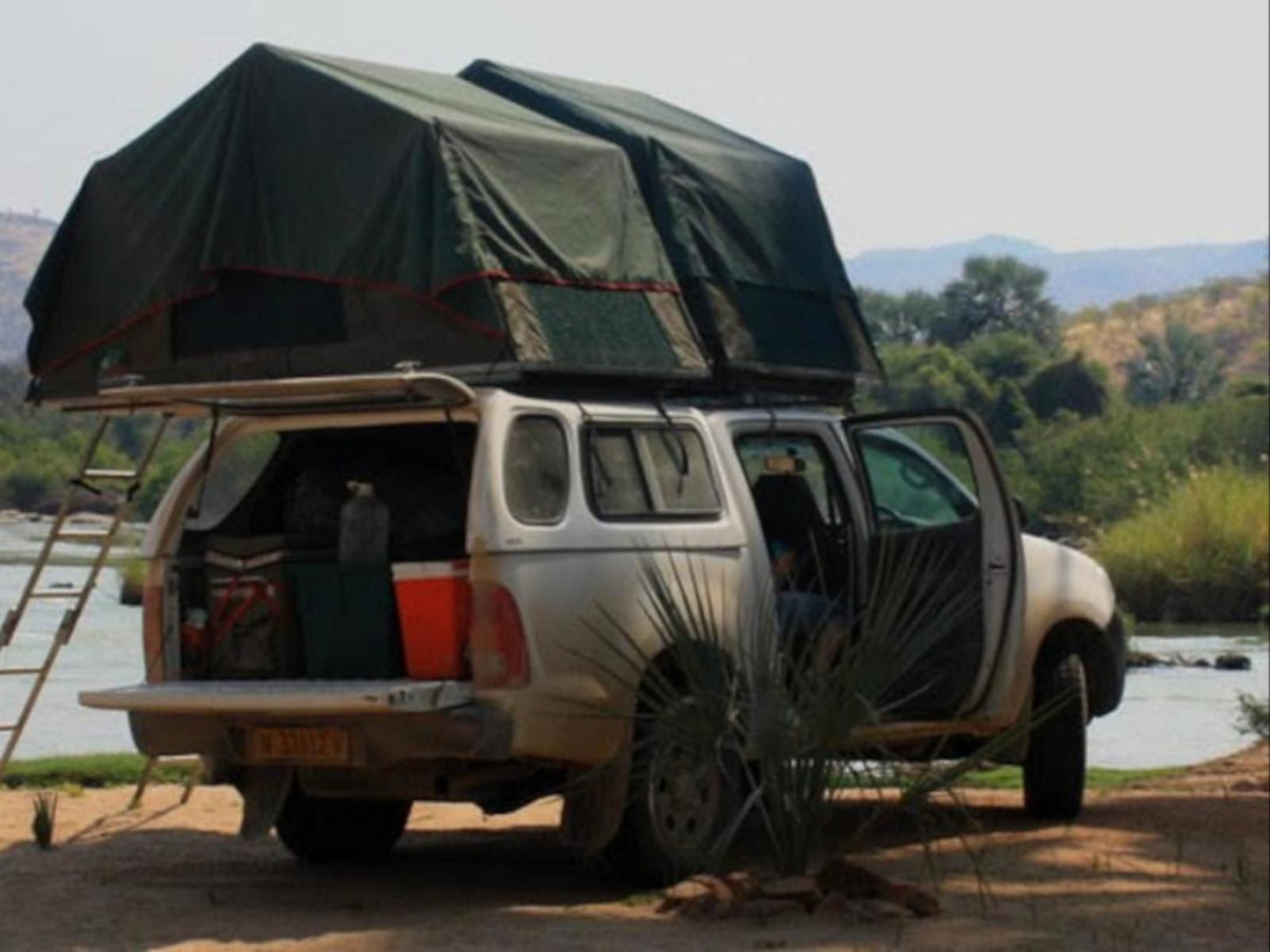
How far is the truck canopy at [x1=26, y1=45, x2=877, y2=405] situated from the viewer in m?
11.1

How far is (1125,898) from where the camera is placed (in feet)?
35.6

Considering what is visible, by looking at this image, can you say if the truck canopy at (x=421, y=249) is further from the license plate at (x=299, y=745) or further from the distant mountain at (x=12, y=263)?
the distant mountain at (x=12, y=263)

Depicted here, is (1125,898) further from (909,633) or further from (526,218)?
(526,218)

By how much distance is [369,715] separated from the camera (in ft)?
33.1

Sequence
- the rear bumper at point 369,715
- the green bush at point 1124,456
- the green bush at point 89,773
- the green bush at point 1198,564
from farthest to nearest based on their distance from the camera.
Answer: the green bush at point 1124,456, the green bush at point 1198,564, the green bush at point 89,773, the rear bumper at point 369,715

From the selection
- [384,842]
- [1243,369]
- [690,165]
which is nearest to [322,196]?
[690,165]

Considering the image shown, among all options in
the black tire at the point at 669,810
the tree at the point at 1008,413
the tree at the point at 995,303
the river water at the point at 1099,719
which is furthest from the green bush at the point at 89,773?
the tree at the point at 995,303

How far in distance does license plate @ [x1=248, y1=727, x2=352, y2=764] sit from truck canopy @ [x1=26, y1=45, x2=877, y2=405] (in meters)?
1.43

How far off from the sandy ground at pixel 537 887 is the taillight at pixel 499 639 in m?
0.79

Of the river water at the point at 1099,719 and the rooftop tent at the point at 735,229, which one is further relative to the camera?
the river water at the point at 1099,719

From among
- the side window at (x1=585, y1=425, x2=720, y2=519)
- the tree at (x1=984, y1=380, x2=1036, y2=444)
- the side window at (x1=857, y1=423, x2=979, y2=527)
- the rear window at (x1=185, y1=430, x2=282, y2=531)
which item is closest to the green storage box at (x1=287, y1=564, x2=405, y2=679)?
the rear window at (x1=185, y1=430, x2=282, y2=531)

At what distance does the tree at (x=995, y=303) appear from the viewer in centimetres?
10300

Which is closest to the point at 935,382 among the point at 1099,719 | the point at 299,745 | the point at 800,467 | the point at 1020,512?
the point at 1099,719

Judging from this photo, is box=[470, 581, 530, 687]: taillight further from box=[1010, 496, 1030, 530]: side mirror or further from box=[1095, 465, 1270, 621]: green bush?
box=[1095, 465, 1270, 621]: green bush
